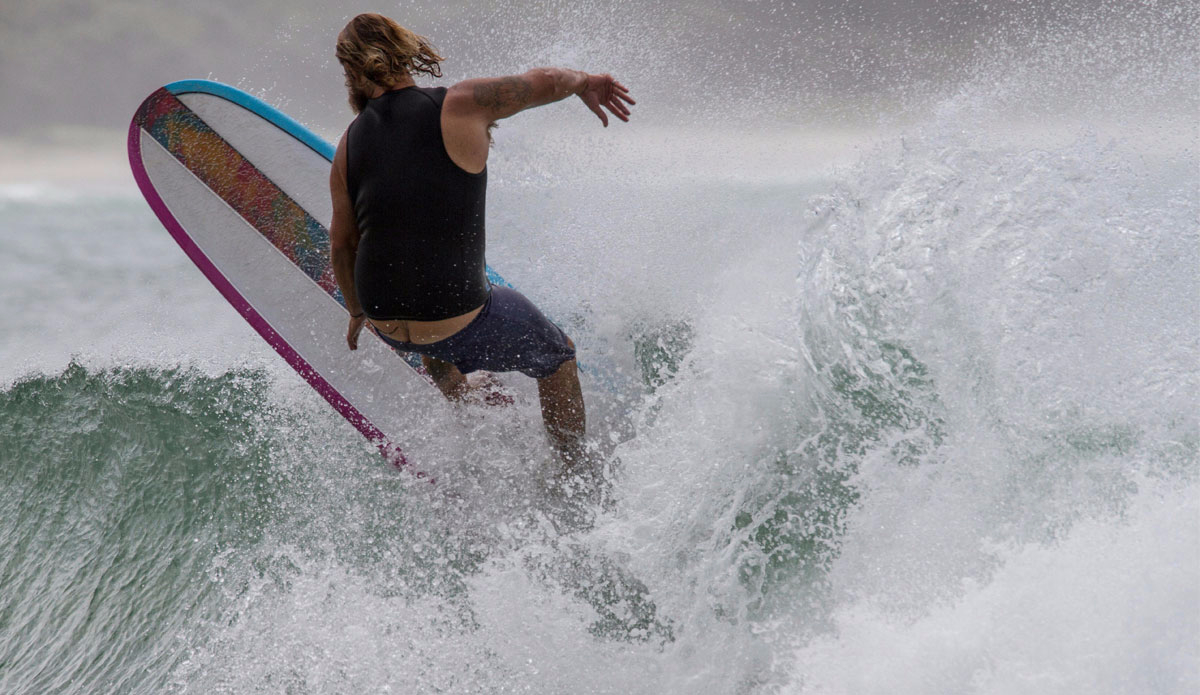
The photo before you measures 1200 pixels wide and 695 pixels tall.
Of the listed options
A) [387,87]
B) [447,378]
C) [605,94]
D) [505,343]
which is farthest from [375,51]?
[447,378]

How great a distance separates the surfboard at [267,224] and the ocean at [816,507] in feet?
0.58

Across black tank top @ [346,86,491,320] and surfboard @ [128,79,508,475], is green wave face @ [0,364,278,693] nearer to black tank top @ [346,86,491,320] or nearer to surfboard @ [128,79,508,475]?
surfboard @ [128,79,508,475]

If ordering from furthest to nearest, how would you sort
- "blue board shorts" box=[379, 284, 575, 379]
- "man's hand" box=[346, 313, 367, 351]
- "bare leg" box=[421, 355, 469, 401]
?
"bare leg" box=[421, 355, 469, 401], "man's hand" box=[346, 313, 367, 351], "blue board shorts" box=[379, 284, 575, 379]

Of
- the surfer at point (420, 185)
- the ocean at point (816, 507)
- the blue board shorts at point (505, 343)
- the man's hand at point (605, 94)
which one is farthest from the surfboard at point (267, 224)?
the man's hand at point (605, 94)

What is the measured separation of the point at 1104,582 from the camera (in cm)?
143

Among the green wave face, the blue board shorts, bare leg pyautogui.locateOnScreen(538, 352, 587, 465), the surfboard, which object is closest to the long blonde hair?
the blue board shorts

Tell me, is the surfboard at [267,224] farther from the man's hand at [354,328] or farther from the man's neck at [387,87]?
the man's neck at [387,87]

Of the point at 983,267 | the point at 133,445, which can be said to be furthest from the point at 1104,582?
the point at 133,445

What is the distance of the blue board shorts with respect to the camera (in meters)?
2.06

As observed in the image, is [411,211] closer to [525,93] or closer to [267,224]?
[525,93]

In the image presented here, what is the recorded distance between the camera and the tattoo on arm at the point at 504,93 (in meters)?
1.77

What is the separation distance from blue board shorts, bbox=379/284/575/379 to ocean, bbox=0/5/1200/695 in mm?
346

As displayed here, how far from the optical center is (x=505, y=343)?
210cm

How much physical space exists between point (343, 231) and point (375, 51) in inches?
19.3
